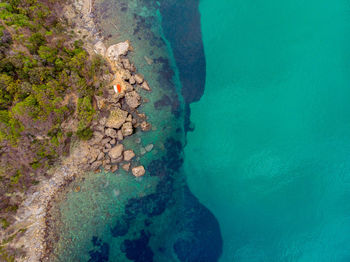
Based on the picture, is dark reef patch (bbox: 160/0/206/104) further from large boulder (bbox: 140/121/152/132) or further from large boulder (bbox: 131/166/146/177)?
large boulder (bbox: 131/166/146/177)

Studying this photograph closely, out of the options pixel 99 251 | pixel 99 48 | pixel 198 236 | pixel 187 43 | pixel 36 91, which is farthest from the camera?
pixel 187 43

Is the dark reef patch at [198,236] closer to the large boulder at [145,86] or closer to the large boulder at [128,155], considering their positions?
the large boulder at [128,155]

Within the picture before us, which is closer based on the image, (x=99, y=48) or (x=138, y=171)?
(x=138, y=171)

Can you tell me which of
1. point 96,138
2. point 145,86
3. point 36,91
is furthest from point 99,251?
point 145,86

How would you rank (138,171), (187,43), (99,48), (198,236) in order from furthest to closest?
(187,43), (99,48), (198,236), (138,171)

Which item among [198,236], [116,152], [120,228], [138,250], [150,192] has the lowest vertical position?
[138,250]

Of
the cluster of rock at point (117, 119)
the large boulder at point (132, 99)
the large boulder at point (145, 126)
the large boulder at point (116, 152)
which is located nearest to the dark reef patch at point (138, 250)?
the cluster of rock at point (117, 119)

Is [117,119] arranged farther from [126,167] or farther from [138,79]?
[126,167]
